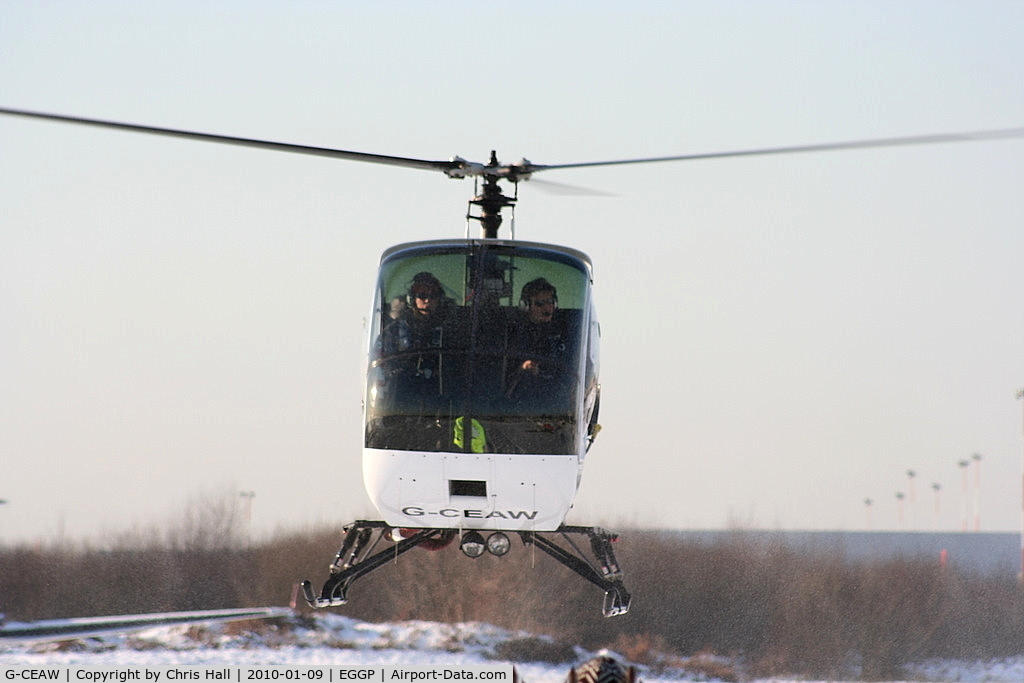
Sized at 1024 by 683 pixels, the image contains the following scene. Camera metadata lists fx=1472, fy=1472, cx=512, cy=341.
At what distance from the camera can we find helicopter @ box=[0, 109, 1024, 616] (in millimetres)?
12531

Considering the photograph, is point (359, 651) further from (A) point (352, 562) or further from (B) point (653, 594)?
(A) point (352, 562)

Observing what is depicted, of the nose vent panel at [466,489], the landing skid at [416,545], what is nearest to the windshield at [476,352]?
the nose vent panel at [466,489]

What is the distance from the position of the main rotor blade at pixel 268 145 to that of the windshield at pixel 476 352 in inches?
32.7

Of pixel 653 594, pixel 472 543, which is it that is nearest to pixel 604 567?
pixel 472 543

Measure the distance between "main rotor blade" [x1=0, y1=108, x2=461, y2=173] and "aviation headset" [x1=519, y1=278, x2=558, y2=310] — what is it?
1.44 m

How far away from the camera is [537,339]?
12.9m

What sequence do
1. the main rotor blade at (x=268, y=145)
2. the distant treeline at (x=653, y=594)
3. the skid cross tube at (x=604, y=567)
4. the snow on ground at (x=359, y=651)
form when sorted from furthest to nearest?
the distant treeline at (x=653, y=594) → the snow on ground at (x=359, y=651) → the skid cross tube at (x=604, y=567) → the main rotor blade at (x=268, y=145)

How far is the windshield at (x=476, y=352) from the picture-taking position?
41.2 feet

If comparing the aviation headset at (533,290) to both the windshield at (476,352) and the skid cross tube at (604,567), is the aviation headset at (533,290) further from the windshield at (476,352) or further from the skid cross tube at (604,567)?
the skid cross tube at (604,567)

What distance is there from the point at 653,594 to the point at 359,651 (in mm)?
12085

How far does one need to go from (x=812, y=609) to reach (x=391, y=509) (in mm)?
42583

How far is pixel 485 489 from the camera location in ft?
41.2

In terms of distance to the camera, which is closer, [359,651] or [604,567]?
[604,567]

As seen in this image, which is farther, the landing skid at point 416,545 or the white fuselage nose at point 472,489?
the landing skid at point 416,545
